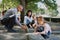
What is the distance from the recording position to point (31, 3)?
23.3m

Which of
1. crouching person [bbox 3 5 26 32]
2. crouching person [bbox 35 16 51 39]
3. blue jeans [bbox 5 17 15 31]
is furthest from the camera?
blue jeans [bbox 5 17 15 31]

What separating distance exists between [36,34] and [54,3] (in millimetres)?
16592

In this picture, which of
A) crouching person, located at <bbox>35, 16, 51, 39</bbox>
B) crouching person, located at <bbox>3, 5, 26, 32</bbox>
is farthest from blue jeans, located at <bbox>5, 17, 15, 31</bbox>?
crouching person, located at <bbox>35, 16, 51, 39</bbox>

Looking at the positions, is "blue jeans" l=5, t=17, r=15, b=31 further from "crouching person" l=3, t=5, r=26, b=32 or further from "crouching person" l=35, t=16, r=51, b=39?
"crouching person" l=35, t=16, r=51, b=39

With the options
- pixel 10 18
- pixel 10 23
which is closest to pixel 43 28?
pixel 10 18

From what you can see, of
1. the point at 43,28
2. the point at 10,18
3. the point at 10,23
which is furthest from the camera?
the point at 10,23

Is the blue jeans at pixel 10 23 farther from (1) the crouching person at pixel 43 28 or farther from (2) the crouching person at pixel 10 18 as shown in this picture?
(1) the crouching person at pixel 43 28

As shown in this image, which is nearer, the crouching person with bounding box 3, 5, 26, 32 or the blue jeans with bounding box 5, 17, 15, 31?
the crouching person with bounding box 3, 5, 26, 32

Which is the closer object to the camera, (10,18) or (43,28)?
(43,28)

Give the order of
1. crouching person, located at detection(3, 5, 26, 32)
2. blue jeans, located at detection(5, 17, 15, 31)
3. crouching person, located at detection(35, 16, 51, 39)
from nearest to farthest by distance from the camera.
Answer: crouching person, located at detection(35, 16, 51, 39), crouching person, located at detection(3, 5, 26, 32), blue jeans, located at detection(5, 17, 15, 31)

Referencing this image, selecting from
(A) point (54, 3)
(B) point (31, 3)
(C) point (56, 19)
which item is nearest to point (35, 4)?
(B) point (31, 3)

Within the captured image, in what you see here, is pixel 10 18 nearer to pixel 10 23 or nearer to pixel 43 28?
pixel 10 23

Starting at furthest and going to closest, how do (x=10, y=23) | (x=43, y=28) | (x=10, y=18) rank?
(x=10, y=23) → (x=10, y=18) → (x=43, y=28)

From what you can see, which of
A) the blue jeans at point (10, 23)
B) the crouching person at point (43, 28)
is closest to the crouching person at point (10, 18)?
the blue jeans at point (10, 23)
